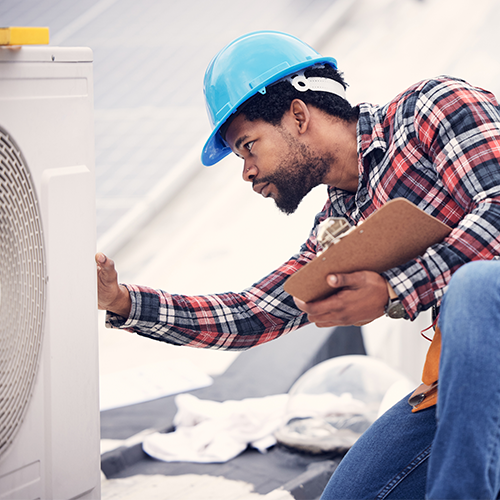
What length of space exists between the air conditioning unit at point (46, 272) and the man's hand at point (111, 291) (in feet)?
0.65

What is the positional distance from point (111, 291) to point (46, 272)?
0.34 meters

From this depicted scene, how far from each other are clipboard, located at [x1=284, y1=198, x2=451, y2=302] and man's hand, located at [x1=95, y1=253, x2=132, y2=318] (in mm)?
395

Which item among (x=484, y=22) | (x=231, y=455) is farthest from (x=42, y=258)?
(x=484, y=22)

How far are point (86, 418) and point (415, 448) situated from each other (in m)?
0.64

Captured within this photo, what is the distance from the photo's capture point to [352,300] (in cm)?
93

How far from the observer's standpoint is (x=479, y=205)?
97 centimetres

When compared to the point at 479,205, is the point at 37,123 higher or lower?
higher

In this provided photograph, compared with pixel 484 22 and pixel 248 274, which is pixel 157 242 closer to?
pixel 248 274

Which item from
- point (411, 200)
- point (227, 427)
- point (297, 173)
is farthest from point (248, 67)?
point (227, 427)

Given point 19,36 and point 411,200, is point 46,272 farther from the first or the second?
point 411,200

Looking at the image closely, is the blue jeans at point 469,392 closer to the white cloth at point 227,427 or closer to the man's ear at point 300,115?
the man's ear at point 300,115

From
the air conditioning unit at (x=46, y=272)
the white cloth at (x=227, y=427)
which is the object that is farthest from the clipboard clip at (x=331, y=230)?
the white cloth at (x=227, y=427)

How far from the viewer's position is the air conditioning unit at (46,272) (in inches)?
32.3

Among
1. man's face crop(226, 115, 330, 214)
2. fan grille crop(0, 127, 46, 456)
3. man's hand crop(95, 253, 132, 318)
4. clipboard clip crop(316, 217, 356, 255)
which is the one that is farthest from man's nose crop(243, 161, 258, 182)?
fan grille crop(0, 127, 46, 456)
